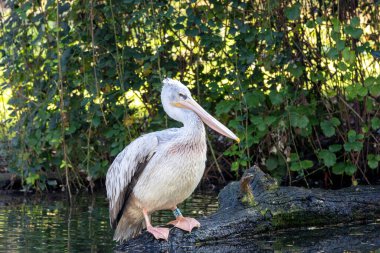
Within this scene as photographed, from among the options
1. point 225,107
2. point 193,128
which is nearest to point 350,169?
point 225,107

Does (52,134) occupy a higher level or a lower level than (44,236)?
higher

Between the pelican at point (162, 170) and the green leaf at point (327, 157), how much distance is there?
80.6 inches

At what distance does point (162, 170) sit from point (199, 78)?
2739 millimetres

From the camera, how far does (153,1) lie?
860cm

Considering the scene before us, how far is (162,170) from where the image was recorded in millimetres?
6852

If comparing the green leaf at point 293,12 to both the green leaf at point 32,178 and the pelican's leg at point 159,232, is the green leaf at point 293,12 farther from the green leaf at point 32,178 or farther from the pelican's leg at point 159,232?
the green leaf at point 32,178

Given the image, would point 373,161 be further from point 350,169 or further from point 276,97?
point 276,97

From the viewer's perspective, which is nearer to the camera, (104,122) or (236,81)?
(236,81)

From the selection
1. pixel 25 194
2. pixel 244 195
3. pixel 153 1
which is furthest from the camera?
pixel 25 194

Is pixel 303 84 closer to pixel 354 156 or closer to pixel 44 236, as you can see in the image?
pixel 354 156

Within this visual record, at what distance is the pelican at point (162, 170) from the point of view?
684 centimetres

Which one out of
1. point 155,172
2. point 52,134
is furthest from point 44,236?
point 52,134

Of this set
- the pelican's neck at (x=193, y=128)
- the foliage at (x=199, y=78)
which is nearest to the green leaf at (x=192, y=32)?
the foliage at (x=199, y=78)

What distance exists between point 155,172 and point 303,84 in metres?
2.77
